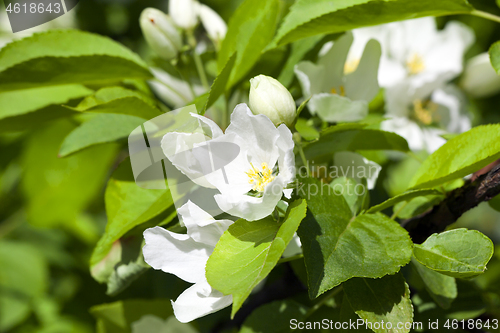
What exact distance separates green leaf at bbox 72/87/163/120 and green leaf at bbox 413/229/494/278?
0.49 m

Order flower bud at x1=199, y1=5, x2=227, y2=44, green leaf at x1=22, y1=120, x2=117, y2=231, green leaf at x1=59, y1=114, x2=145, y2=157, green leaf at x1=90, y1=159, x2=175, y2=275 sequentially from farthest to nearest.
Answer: green leaf at x1=22, y1=120, x2=117, y2=231 < flower bud at x1=199, y1=5, x2=227, y2=44 < green leaf at x1=59, y1=114, x2=145, y2=157 < green leaf at x1=90, y1=159, x2=175, y2=275

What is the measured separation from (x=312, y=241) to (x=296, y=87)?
47 cm

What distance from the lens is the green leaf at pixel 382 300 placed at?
584 mm

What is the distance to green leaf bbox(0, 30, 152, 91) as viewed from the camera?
0.75 m

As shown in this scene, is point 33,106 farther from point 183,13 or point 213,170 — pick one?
point 213,170

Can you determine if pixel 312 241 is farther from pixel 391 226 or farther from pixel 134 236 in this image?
pixel 134 236

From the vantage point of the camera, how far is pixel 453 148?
2.09 ft

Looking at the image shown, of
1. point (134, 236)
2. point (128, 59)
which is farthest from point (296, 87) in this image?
point (134, 236)

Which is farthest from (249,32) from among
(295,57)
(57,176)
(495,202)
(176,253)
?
(57,176)

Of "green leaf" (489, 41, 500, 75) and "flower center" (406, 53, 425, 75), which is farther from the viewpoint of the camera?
"flower center" (406, 53, 425, 75)

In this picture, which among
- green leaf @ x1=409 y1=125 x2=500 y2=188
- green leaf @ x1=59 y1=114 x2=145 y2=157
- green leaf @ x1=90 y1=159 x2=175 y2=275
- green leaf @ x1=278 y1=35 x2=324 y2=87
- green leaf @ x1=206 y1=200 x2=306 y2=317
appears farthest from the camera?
green leaf @ x1=278 y1=35 x2=324 y2=87

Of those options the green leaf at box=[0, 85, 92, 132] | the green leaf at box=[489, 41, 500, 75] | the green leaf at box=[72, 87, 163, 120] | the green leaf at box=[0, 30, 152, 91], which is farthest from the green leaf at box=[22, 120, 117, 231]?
the green leaf at box=[489, 41, 500, 75]

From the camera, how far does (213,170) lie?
0.59m

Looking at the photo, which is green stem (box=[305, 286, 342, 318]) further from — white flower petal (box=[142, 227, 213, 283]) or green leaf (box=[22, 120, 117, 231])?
green leaf (box=[22, 120, 117, 231])
